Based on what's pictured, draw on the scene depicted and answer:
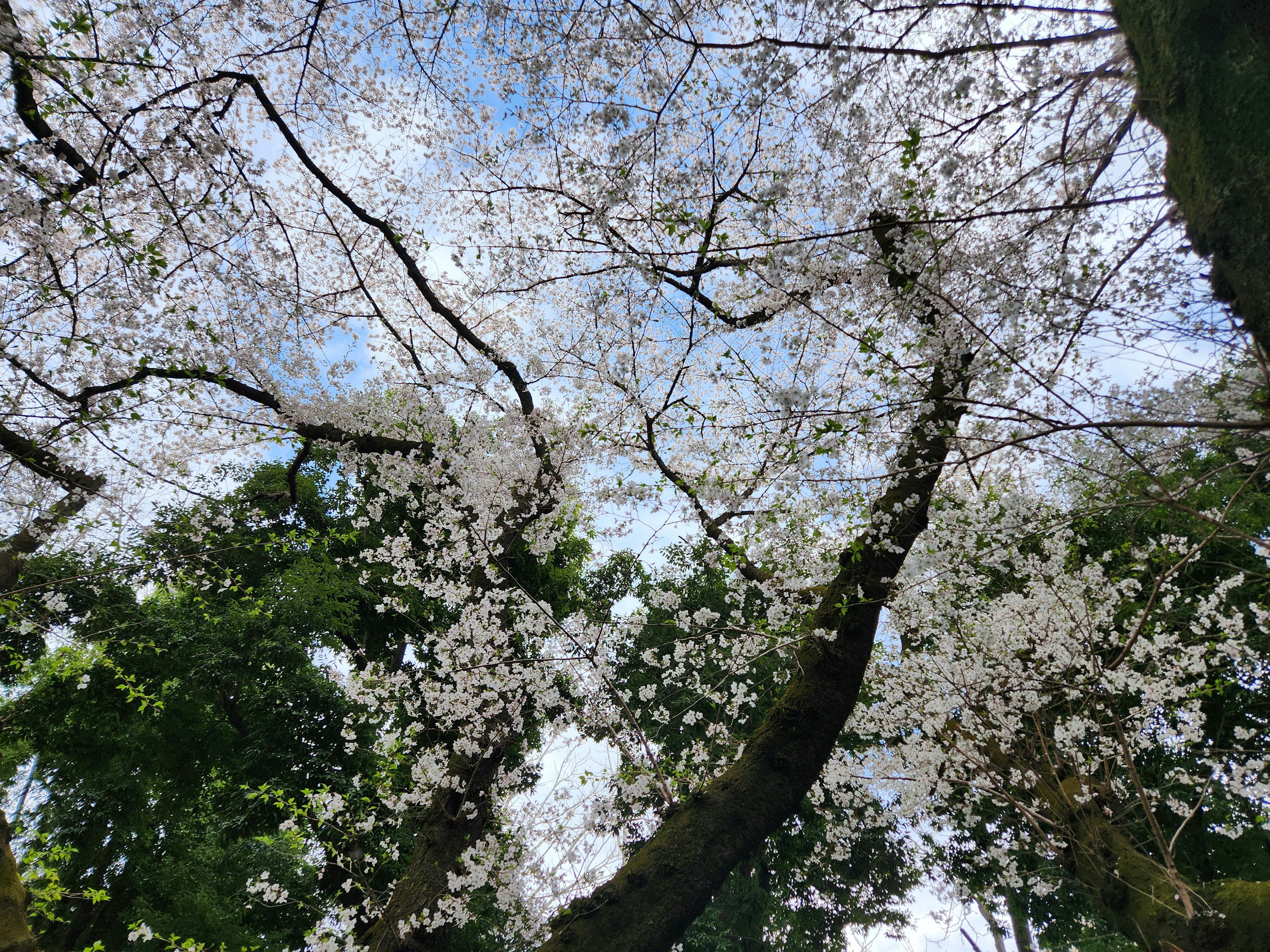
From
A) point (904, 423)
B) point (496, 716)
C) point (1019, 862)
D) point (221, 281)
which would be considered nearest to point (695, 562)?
point (1019, 862)

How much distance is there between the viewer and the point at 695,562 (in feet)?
48.1

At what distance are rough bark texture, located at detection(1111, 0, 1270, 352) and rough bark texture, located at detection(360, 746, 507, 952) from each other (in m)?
5.41

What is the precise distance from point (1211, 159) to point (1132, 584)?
7.22 meters

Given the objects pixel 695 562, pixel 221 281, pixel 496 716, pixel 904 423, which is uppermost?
pixel 695 562

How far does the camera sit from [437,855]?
15.0 ft

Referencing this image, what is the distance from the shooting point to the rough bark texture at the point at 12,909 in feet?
9.29

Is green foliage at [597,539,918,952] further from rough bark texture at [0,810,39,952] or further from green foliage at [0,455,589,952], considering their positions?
rough bark texture at [0,810,39,952]

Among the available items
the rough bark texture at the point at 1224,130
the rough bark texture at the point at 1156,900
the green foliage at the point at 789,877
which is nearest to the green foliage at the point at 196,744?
the green foliage at the point at 789,877

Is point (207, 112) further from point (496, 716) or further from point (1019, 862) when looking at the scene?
point (1019, 862)

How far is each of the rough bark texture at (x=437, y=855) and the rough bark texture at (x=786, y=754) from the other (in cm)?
Answer: 150

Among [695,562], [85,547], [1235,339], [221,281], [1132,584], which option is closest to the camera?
A: [1235,339]

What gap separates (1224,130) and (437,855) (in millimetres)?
6011

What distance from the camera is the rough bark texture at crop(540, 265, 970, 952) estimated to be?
304cm

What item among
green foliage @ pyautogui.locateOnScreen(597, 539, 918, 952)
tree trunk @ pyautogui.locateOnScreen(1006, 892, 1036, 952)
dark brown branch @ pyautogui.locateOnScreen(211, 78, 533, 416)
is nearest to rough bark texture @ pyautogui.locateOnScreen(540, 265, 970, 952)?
dark brown branch @ pyautogui.locateOnScreen(211, 78, 533, 416)
